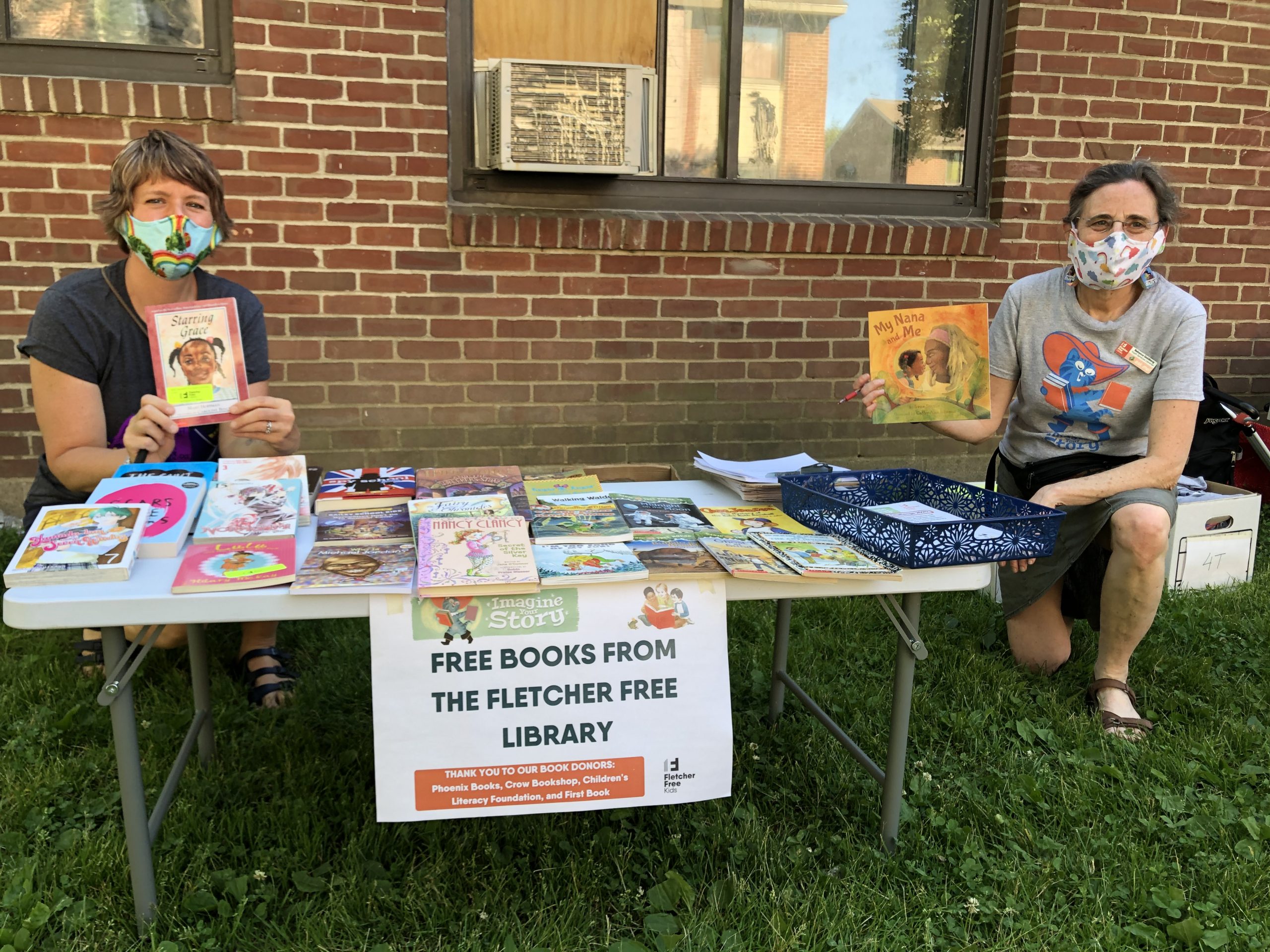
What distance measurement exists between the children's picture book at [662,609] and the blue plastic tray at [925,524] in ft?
1.36

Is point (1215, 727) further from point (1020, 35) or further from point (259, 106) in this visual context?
point (259, 106)

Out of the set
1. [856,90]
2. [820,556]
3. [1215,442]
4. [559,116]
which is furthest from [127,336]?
[1215,442]

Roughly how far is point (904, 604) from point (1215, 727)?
4.44ft

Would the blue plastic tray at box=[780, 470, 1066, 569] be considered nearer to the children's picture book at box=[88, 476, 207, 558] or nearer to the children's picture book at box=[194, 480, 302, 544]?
the children's picture book at box=[194, 480, 302, 544]

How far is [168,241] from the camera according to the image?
2.29 meters

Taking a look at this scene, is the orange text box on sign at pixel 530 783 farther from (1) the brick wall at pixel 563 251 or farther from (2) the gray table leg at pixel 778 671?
(1) the brick wall at pixel 563 251

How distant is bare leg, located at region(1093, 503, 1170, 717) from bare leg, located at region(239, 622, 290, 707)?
7.85 feet

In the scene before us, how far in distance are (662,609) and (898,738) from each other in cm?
70

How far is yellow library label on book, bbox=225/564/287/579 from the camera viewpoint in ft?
5.24

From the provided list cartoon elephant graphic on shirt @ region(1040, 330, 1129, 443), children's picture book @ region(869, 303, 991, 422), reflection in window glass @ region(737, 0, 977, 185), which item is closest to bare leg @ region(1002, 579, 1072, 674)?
cartoon elephant graphic on shirt @ region(1040, 330, 1129, 443)

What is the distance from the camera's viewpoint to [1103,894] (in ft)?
6.47

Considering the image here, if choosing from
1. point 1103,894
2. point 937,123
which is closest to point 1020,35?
point 937,123

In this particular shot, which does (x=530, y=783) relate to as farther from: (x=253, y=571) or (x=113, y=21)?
(x=113, y=21)

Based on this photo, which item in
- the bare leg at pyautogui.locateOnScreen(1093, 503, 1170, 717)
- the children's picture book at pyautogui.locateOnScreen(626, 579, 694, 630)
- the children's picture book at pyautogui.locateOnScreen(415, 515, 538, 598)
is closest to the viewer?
the children's picture book at pyautogui.locateOnScreen(415, 515, 538, 598)
